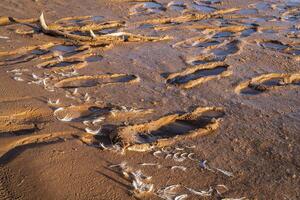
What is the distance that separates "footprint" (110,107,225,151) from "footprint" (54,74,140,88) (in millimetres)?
1162

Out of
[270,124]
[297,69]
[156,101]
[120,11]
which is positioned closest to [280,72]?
[297,69]

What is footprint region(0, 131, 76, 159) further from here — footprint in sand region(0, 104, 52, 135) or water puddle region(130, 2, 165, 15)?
water puddle region(130, 2, 165, 15)

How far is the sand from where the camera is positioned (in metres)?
3.29

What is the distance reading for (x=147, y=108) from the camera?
4.57 metres

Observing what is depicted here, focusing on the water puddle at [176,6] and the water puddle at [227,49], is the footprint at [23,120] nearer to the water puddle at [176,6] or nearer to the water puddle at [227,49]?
the water puddle at [227,49]

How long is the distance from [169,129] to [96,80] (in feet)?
5.26

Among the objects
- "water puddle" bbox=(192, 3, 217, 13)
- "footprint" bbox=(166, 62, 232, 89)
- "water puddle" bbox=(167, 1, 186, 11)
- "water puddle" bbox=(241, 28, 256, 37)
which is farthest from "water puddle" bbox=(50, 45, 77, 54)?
"water puddle" bbox=(192, 3, 217, 13)

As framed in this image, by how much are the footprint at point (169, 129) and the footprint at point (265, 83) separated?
854mm

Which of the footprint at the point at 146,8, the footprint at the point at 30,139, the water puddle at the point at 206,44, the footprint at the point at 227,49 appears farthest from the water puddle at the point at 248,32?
the footprint at the point at 30,139

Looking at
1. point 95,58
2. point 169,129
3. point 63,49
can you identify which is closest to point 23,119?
point 169,129

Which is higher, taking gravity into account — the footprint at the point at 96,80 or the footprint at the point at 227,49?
the footprint at the point at 96,80

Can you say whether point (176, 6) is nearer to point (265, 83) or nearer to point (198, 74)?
point (198, 74)

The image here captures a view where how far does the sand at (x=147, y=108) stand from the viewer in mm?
3295

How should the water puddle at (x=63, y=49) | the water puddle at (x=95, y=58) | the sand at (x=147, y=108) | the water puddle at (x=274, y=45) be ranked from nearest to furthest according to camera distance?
the sand at (x=147, y=108) → the water puddle at (x=95, y=58) → the water puddle at (x=63, y=49) → the water puddle at (x=274, y=45)
